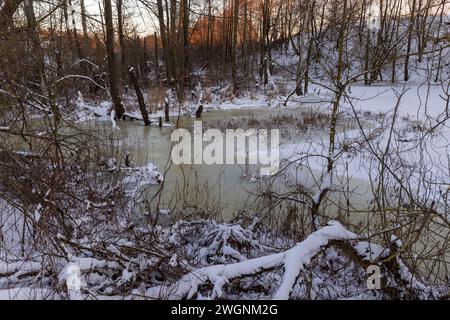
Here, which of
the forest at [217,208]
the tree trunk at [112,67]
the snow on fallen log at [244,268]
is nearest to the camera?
the snow on fallen log at [244,268]

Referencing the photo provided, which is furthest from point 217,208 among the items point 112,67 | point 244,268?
point 112,67

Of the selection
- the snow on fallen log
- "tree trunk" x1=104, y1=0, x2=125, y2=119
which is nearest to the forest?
the snow on fallen log

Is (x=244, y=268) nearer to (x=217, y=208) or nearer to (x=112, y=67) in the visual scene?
(x=217, y=208)

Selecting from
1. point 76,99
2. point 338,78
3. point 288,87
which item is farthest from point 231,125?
point 288,87

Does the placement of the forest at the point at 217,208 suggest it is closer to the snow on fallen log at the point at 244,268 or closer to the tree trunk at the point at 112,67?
the snow on fallen log at the point at 244,268

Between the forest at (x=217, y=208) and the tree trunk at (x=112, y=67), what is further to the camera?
the tree trunk at (x=112, y=67)

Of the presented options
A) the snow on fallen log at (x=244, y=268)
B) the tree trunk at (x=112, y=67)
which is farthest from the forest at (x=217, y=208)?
the tree trunk at (x=112, y=67)

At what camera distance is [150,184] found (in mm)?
5758

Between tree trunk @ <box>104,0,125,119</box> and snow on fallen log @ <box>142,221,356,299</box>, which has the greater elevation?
tree trunk @ <box>104,0,125,119</box>

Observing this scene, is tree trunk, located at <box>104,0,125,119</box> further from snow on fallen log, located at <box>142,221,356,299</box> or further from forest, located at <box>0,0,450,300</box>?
snow on fallen log, located at <box>142,221,356,299</box>

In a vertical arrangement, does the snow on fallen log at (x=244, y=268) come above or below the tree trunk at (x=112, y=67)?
below

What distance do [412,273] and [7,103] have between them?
179 inches
